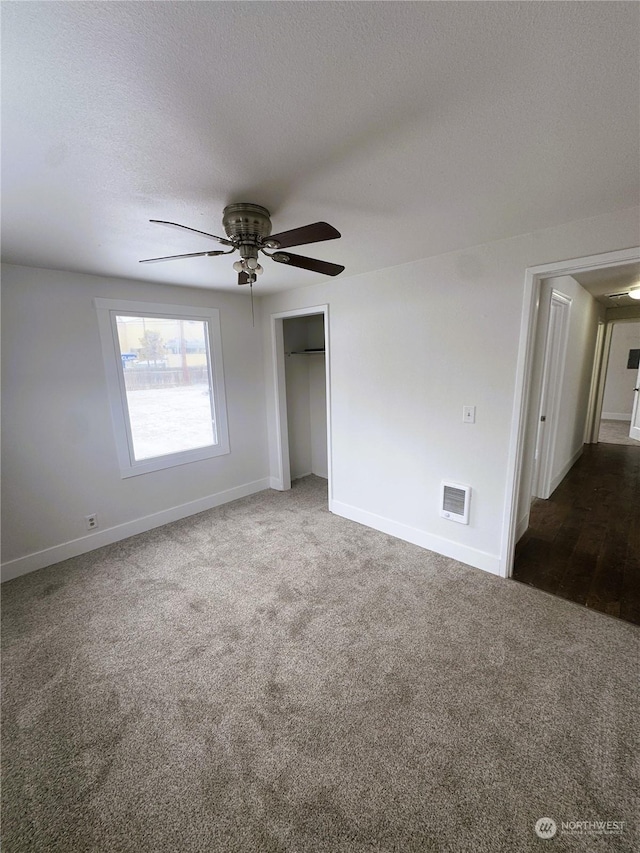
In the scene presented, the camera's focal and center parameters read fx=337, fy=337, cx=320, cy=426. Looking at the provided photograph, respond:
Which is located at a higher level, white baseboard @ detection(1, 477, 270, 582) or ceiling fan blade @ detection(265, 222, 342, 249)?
ceiling fan blade @ detection(265, 222, 342, 249)

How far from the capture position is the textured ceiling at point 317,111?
783 mm

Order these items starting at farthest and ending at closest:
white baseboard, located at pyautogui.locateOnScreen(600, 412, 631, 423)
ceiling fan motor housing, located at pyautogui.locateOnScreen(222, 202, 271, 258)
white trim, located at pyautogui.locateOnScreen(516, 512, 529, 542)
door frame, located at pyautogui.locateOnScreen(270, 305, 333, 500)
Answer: white baseboard, located at pyautogui.locateOnScreen(600, 412, 631, 423)
door frame, located at pyautogui.locateOnScreen(270, 305, 333, 500)
white trim, located at pyautogui.locateOnScreen(516, 512, 529, 542)
ceiling fan motor housing, located at pyautogui.locateOnScreen(222, 202, 271, 258)

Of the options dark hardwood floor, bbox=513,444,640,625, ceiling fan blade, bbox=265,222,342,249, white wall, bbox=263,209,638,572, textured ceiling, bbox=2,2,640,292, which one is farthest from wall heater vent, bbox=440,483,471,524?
ceiling fan blade, bbox=265,222,342,249

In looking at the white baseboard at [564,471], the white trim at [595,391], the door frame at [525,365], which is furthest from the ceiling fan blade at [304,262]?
the white trim at [595,391]

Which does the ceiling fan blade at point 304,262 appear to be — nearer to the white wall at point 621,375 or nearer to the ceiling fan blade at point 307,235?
the ceiling fan blade at point 307,235

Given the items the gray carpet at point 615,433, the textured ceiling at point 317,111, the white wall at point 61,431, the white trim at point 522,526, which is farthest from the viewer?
the gray carpet at point 615,433

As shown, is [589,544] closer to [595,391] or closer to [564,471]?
[564,471]

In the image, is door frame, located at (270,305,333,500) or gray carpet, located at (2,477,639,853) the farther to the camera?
door frame, located at (270,305,333,500)

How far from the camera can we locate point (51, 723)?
1578 mm

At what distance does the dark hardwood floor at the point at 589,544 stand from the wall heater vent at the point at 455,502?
0.56 metres

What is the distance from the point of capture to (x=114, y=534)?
320 centimetres

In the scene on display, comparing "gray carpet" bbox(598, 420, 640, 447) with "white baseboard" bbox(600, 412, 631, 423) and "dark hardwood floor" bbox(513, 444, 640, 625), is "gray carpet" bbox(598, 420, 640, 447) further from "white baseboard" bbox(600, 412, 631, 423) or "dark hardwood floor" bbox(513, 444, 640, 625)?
"dark hardwood floor" bbox(513, 444, 640, 625)

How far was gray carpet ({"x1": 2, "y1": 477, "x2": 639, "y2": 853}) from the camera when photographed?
1.22 m

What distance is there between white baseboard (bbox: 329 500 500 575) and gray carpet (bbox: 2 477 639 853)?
139 millimetres
